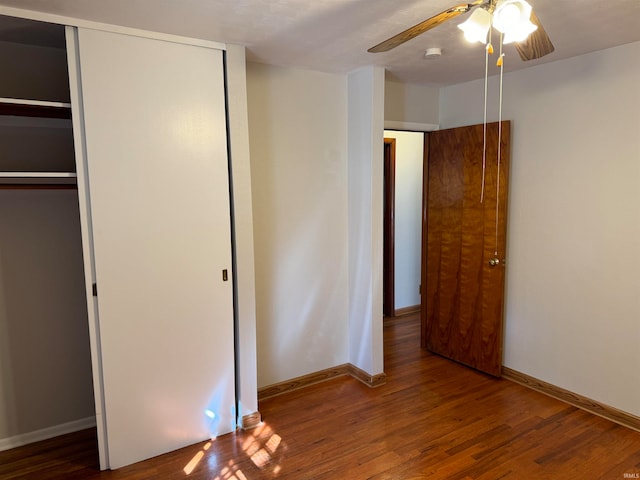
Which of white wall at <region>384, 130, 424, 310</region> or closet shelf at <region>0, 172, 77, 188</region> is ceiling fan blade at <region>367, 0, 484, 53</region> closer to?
closet shelf at <region>0, 172, 77, 188</region>

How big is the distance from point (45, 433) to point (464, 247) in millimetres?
3199

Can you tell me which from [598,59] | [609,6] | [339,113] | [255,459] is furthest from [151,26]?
[598,59]

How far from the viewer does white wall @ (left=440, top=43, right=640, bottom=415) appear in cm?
263

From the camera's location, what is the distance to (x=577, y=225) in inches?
113

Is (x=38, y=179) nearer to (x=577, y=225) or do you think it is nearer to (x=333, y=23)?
(x=333, y=23)

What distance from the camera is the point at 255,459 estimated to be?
7.98 ft

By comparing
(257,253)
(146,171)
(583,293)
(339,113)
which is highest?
(339,113)

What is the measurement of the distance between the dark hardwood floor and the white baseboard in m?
0.05

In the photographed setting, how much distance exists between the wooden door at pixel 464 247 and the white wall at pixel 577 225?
12 cm

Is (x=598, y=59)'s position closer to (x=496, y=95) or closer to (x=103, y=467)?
(x=496, y=95)

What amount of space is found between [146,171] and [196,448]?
163 centimetres

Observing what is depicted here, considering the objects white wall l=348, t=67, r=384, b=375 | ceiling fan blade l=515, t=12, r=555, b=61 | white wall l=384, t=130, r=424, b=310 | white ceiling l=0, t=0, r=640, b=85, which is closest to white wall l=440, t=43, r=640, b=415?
white ceiling l=0, t=0, r=640, b=85

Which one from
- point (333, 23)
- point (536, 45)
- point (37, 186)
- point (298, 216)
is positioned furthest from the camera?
point (298, 216)

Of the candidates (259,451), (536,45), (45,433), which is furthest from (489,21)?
(45,433)
